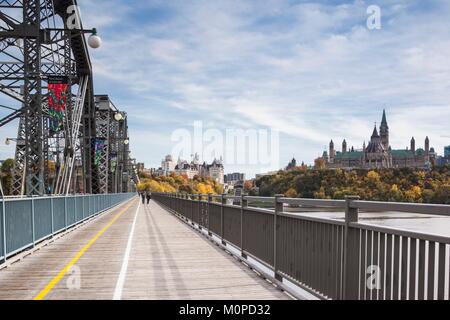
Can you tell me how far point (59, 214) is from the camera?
18.2m

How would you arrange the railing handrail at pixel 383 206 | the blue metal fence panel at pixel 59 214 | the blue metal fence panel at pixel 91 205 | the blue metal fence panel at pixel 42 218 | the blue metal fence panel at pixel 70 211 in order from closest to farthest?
the railing handrail at pixel 383 206, the blue metal fence panel at pixel 42 218, the blue metal fence panel at pixel 59 214, the blue metal fence panel at pixel 70 211, the blue metal fence panel at pixel 91 205

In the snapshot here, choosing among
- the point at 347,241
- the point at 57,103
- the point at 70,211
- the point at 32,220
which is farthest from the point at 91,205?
the point at 347,241

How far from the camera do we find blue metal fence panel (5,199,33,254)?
11055 millimetres

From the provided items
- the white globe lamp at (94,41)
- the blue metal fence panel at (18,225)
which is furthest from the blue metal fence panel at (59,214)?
the white globe lamp at (94,41)

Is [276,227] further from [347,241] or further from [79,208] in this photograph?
[79,208]

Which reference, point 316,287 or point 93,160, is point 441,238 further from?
point 93,160

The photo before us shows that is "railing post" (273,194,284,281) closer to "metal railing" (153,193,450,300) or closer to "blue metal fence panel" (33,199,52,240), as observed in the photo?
"metal railing" (153,193,450,300)

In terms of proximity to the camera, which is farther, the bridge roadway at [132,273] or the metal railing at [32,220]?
the metal railing at [32,220]

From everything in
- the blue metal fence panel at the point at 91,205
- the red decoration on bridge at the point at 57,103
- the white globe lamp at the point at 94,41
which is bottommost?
the blue metal fence panel at the point at 91,205

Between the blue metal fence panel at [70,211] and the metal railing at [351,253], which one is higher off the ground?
the metal railing at [351,253]

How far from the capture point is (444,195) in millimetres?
81312

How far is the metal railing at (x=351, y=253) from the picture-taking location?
164 inches

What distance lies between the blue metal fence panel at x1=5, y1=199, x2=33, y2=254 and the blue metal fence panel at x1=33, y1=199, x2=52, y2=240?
79 cm

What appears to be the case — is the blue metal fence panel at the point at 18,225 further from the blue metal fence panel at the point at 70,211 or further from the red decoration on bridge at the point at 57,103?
the red decoration on bridge at the point at 57,103
